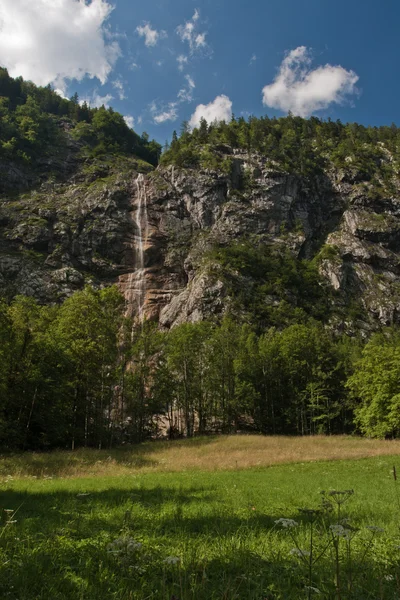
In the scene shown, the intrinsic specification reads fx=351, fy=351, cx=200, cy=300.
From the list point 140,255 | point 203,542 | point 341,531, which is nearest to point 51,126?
point 140,255

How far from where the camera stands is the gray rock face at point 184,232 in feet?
275

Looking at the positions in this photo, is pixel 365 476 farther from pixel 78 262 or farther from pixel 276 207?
pixel 276 207

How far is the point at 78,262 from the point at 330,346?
208 feet

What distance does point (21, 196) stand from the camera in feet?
338

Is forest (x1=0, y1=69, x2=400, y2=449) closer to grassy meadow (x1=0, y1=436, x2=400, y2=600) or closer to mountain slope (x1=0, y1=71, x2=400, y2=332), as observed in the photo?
mountain slope (x1=0, y1=71, x2=400, y2=332)

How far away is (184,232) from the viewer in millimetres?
99438

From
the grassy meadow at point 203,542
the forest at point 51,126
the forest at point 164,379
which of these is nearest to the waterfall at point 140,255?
the forest at point 164,379

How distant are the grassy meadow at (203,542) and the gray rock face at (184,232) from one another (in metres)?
65.6

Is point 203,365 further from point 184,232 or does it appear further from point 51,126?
point 51,126

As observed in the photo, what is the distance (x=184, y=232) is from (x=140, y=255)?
15.4 m

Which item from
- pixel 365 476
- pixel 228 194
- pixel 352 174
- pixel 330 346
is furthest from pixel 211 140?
pixel 365 476

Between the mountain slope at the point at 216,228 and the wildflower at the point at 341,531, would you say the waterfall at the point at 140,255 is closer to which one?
the mountain slope at the point at 216,228

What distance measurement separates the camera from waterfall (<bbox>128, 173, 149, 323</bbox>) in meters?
84.6

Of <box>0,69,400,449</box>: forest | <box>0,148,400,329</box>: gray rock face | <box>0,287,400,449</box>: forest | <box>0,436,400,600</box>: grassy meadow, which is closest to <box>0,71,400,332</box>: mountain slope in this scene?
<box>0,148,400,329</box>: gray rock face
